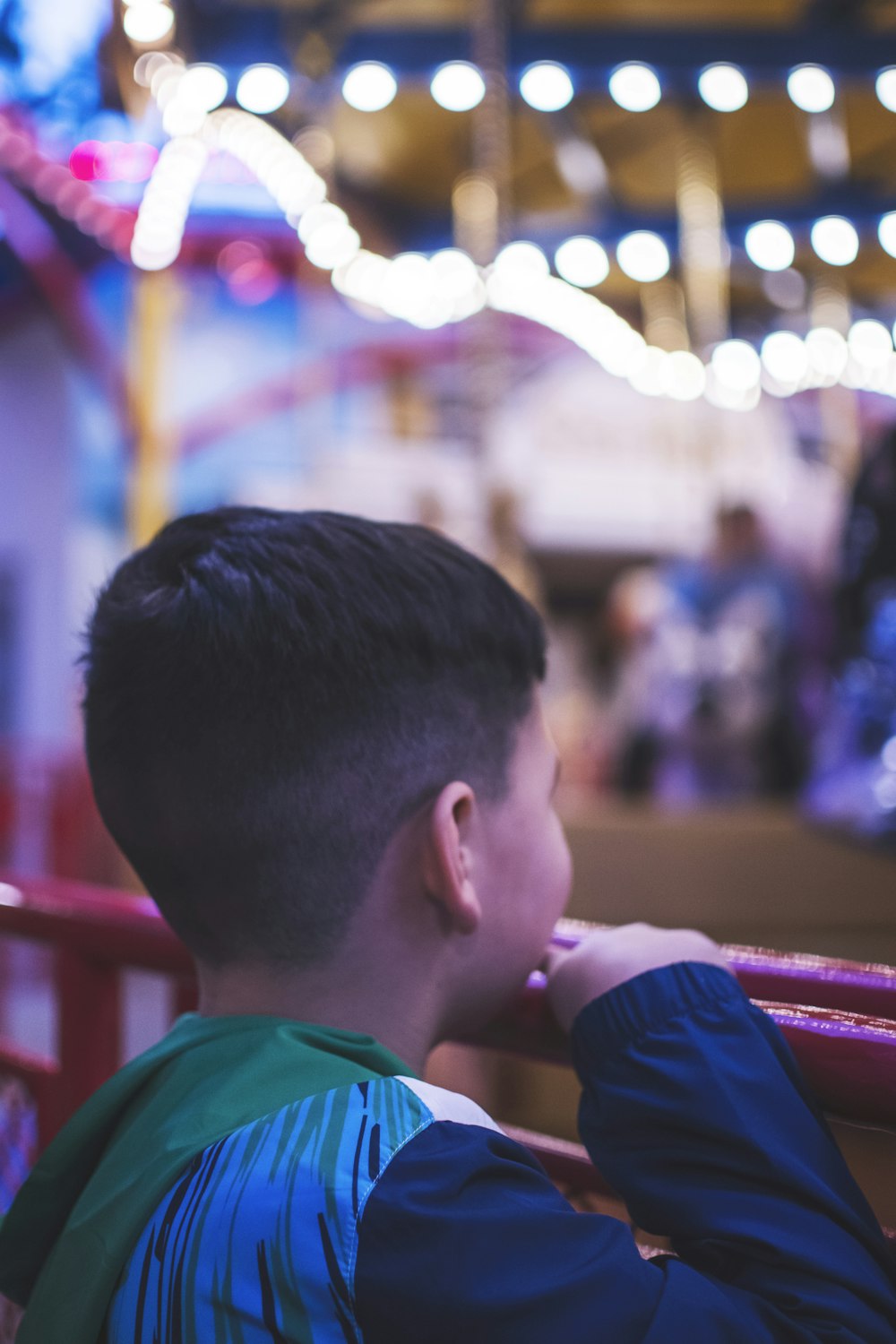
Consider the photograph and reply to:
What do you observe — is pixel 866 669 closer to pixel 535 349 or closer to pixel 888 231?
pixel 888 231

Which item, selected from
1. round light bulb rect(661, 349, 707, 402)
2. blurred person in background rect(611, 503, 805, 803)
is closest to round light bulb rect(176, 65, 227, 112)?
blurred person in background rect(611, 503, 805, 803)

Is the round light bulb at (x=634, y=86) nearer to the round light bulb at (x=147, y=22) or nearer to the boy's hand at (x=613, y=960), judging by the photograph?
the round light bulb at (x=147, y=22)

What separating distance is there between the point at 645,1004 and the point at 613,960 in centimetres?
3

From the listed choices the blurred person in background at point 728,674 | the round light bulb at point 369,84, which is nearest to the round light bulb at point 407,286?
the round light bulb at point 369,84

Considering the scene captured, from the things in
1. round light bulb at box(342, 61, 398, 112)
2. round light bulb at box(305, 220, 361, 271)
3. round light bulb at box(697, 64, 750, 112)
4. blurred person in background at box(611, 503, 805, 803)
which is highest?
round light bulb at box(697, 64, 750, 112)

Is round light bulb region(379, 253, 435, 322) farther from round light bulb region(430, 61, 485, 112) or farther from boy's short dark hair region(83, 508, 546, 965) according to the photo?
boy's short dark hair region(83, 508, 546, 965)

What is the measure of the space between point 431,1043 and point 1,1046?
1.55 feet

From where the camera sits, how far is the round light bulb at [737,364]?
6.48 metres

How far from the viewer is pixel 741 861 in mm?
2158

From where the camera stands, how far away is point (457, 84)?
3.84 meters

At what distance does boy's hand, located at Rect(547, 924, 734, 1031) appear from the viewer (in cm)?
55

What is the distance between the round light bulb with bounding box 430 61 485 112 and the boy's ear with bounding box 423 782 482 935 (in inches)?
143

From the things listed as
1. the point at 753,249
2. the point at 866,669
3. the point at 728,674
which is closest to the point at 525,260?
the point at 753,249

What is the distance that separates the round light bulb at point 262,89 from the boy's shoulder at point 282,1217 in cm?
370
